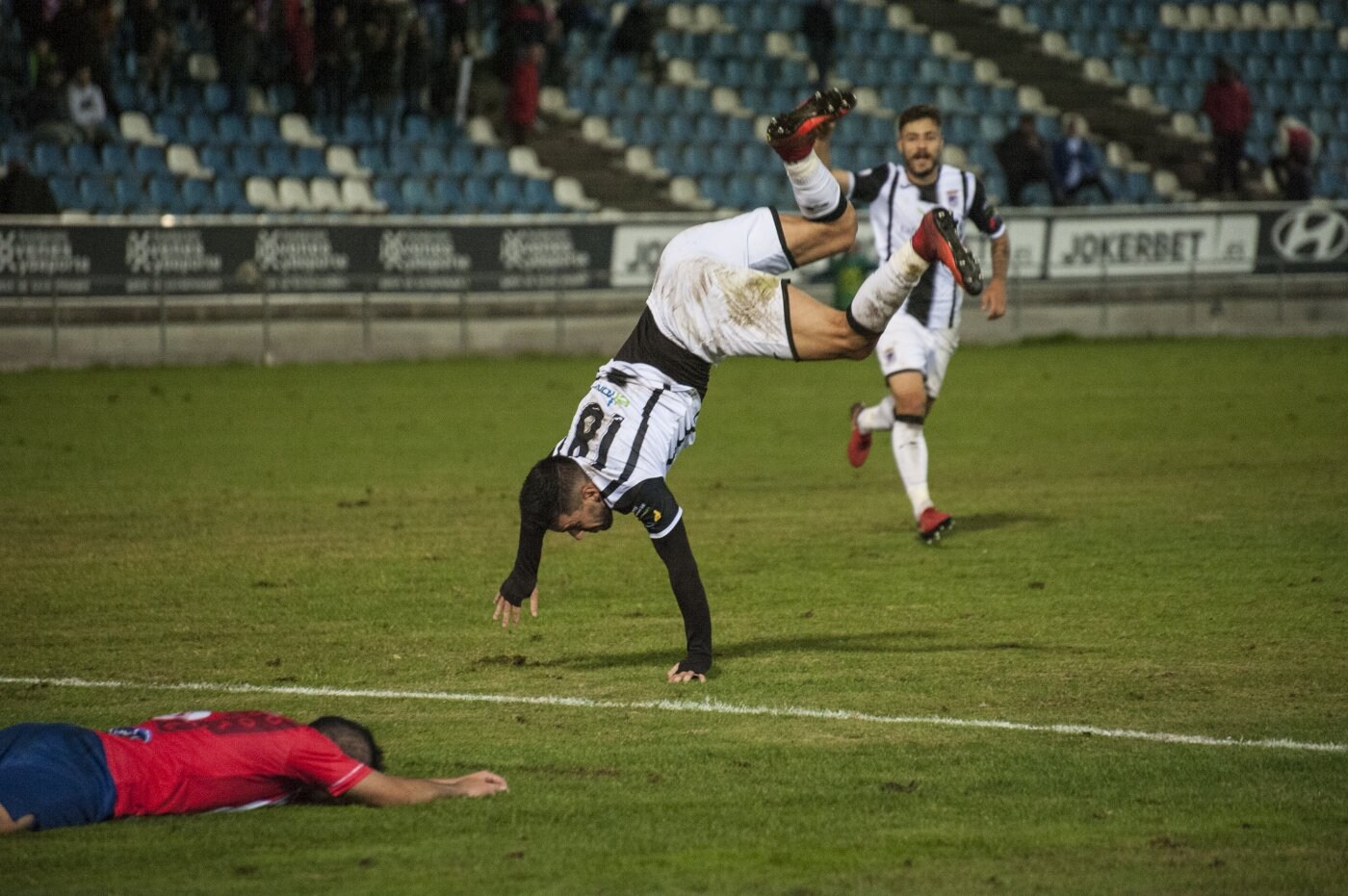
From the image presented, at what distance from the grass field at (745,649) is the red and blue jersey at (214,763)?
0.09 meters

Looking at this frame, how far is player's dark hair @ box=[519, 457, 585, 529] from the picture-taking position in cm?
769

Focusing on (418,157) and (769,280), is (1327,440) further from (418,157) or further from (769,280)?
(418,157)

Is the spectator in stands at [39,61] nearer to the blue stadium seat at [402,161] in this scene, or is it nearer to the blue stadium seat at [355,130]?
the blue stadium seat at [355,130]

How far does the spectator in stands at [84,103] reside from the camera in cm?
2619

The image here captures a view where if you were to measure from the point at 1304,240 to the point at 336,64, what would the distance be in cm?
1513

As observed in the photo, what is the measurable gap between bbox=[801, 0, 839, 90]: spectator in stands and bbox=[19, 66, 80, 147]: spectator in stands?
13041 mm

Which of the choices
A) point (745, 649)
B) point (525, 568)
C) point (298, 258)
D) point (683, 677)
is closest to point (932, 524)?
point (745, 649)

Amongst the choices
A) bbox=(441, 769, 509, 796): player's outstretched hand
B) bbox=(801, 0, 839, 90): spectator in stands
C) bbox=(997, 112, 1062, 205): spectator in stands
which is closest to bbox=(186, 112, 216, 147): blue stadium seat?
bbox=(801, 0, 839, 90): spectator in stands

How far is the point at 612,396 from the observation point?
7.96m

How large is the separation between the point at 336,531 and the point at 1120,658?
596cm

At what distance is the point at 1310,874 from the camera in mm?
5125

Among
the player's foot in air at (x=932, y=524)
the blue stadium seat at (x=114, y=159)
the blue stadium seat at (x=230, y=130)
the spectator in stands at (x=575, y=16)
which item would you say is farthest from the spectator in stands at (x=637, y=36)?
the player's foot in air at (x=932, y=524)

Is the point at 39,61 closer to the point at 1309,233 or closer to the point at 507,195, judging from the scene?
the point at 507,195

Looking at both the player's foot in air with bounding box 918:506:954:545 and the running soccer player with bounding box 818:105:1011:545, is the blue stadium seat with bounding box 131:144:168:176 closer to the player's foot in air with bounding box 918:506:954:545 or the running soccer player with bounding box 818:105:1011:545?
the running soccer player with bounding box 818:105:1011:545
